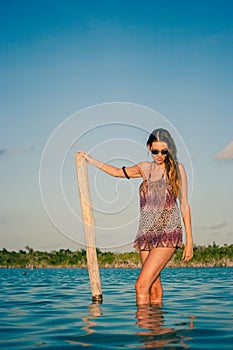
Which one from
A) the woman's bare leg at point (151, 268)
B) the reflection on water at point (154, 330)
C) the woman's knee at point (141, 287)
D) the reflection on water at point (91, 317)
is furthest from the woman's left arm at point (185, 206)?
the reflection on water at point (91, 317)

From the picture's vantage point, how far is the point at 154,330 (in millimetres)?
6109

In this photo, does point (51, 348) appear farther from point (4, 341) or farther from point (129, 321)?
point (129, 321)

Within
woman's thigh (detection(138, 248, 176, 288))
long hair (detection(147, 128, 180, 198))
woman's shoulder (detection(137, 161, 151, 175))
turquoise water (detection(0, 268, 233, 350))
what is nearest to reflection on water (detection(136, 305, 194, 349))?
turquoise water (detection(0, 268, 233, 350))

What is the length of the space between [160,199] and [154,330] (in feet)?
6.01

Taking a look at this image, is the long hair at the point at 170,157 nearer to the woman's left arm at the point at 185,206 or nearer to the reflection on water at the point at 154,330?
the woman's left arm at the point at 185,206

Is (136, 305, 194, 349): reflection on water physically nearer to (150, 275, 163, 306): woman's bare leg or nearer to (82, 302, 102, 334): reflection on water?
(150, 275, 163, 306): woman's bare leg

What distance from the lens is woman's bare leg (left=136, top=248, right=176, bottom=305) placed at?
696cm

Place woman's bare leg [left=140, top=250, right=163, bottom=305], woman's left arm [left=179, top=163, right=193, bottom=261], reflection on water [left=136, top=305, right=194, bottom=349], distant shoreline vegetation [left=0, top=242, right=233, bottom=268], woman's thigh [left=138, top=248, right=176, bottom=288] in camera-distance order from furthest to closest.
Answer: distant shoreline vegetation [left=0, top=242, right=233, bottom=268]
woman's bare leg [left=140, top=250, right=163, bottom=305]
woman's left arm [left=179, top=163, right=193, bottom=261]
woman's thigh [left=138, top=248, right=176, bottom=288]
reflection on water [left=136, top=305, right=194, bottom=349]

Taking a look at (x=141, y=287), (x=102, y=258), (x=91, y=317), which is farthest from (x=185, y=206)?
(x=102, y=258)

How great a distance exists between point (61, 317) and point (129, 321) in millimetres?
1234

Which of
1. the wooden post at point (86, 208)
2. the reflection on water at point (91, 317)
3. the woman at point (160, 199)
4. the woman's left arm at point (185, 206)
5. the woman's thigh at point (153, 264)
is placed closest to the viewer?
the reflection on water at point (91, 317)

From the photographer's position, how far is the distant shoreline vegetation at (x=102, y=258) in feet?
314

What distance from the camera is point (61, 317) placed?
25.5 feet

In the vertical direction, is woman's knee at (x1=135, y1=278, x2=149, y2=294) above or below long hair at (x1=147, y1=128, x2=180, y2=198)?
below
